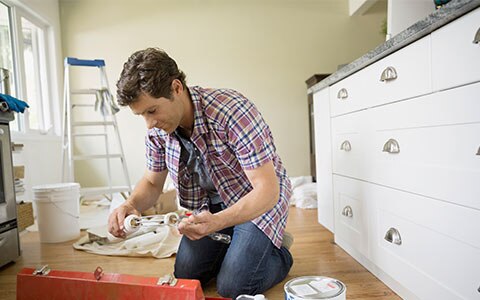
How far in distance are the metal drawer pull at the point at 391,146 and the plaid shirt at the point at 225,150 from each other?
14.4 inches

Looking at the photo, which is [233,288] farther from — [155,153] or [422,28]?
[422,28]

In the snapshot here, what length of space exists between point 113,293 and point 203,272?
49 centimetres

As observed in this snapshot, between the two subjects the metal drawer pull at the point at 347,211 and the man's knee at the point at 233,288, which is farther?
the metal drawer pull at the point at 347,211

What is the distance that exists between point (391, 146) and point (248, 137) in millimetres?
468

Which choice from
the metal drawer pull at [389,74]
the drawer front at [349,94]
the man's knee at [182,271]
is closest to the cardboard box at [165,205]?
the man's knee at [182,271]

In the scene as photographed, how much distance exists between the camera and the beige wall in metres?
3.76

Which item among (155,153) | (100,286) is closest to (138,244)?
(155,153)

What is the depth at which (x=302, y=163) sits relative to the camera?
3.89m

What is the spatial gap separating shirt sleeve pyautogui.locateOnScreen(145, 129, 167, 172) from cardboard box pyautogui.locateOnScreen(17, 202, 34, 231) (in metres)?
1.30

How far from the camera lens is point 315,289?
0.79 m

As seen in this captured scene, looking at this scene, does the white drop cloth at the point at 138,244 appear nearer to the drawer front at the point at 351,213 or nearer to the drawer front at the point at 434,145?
the drawer front at the point at 351,213

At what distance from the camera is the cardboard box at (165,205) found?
8.16 ft

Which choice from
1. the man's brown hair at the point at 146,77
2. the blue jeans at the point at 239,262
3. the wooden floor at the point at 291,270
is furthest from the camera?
the wooden floor at the point at 291,270

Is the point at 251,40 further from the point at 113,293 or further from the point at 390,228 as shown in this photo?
the point at 113,293
